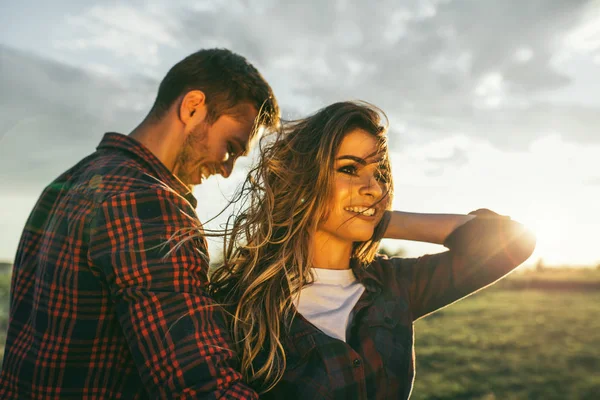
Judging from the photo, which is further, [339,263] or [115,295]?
[339,263]

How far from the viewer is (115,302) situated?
1.92 meters

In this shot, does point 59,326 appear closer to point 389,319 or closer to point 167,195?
point 167,195

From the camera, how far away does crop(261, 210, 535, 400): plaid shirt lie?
88.3 inches

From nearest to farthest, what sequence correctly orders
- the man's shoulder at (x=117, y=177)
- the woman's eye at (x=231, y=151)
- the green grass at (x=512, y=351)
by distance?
the man's shoulder at (x=117, y=177)
the woman's eye at (x=231, y=151)
the green grass at (x=512, y=351)

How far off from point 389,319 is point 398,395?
1.14ft

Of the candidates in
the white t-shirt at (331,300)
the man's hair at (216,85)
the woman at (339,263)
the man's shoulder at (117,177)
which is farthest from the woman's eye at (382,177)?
the man's shoulder at (117,177)

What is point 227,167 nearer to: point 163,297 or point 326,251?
point 326,251

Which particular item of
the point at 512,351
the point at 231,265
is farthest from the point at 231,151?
the point at 512,351

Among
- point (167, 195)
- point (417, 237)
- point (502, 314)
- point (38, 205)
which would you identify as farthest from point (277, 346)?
point (502, 314)

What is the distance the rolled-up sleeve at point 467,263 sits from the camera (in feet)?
8.68

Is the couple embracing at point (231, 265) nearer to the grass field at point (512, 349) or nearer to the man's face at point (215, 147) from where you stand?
the man's face at point (215, 147)

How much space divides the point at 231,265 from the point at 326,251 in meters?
0.50

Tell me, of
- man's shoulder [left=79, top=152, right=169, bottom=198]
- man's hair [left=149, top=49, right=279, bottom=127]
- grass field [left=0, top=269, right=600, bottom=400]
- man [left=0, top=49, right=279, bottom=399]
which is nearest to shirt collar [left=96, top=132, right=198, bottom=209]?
man [left=0, top=49, right=279, bottom=399]

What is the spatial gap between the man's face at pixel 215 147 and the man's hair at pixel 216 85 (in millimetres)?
62
